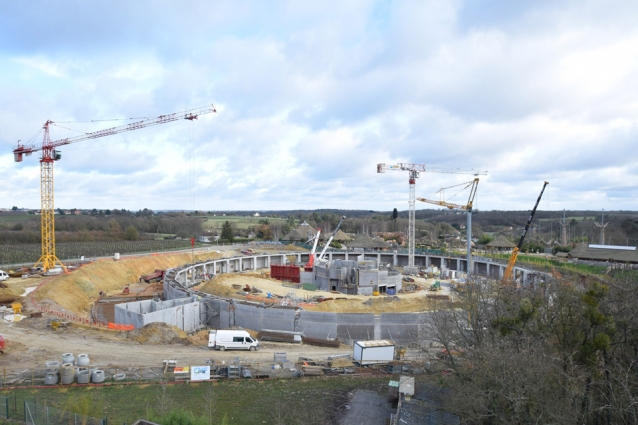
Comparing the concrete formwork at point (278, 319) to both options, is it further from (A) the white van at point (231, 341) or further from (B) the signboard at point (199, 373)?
(B) the signboard at point (199, 373)

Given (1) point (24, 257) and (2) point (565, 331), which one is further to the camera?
(1) point (24, 257)

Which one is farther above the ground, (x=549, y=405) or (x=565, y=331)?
(x=565, y=331)

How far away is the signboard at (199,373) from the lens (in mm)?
23422

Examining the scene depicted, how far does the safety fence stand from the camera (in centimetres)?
1636

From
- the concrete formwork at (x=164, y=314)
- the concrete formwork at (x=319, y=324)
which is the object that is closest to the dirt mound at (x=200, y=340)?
the concrete formwork at (x=164, y=314)

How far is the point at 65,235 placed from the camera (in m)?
111

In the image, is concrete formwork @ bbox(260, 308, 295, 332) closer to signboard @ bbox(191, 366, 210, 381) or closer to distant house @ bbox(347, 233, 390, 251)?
signboard @ bbox(191, 366, 210, 381)

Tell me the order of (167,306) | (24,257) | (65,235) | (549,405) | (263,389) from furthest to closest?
(65,235) < (24,257) < (167,306) < (263,389) < (549,405)

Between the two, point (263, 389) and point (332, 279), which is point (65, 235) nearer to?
point (332, 279)

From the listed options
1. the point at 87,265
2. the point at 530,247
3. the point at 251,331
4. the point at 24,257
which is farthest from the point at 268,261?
the point at 530,247

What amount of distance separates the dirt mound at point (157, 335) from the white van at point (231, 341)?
8.25 ft

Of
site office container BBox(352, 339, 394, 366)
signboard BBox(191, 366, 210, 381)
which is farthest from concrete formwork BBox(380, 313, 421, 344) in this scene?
signboard BBox(191, 366, 210, 381)

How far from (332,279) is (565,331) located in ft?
151

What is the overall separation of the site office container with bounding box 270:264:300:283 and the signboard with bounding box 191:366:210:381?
42.7 meters
